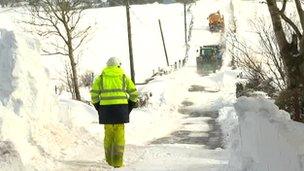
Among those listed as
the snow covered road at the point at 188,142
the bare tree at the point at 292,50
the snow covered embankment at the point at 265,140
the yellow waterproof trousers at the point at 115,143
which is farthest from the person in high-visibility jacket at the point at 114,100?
the bare tree at the point at 292,50

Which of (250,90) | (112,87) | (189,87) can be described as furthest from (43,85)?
(189,87)

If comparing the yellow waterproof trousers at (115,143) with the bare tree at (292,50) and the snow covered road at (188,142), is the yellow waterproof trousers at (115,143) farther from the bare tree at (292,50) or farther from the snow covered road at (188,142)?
the bare tree at (292,50)

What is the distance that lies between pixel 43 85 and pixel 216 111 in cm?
932

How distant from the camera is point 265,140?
5.83 meters

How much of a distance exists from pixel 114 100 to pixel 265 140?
12.9 ft

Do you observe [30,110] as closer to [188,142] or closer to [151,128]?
[188,142]

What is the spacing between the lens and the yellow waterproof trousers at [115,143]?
9469mm

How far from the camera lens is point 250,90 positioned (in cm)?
1892

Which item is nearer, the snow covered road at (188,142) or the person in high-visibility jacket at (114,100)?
the person in high-visibility jacket at (114,100)

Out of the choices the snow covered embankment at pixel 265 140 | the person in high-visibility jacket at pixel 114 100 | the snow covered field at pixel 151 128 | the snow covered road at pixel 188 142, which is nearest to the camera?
the snow covered embankment at pixel 265 140

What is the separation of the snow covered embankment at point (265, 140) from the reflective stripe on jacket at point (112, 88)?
210 centimetres

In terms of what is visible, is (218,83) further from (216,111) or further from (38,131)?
(38,131)

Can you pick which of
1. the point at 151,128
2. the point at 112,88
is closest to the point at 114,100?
the point at 112,88

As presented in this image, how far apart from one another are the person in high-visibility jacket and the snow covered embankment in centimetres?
204
